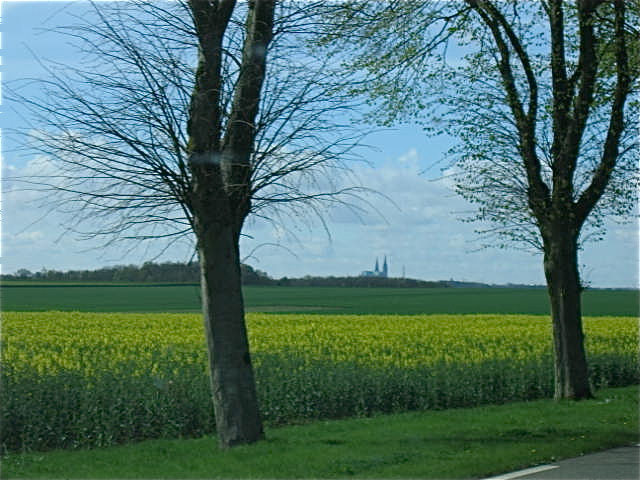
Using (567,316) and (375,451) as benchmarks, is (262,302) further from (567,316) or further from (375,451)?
(375,451)

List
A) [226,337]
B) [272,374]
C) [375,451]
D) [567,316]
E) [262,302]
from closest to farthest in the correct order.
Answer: [375,451], [226,337], [272,374], [567,316], [262,302]

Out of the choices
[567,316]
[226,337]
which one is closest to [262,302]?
[567,316]

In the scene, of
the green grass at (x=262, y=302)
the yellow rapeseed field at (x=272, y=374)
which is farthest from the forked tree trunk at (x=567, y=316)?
the green grass at (x=262, y=302)

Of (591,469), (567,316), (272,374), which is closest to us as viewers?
(591,469)

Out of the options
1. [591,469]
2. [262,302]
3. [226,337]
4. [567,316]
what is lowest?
[591,469]

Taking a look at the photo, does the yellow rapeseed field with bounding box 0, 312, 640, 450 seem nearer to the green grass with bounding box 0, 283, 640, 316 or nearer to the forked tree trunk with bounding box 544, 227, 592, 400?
the forked tree trunk with bounding box 544, 227, 592, 400

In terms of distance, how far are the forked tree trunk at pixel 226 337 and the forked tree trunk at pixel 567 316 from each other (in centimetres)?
839

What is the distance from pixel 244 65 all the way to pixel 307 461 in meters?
4.69

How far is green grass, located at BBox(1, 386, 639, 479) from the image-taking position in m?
10.1

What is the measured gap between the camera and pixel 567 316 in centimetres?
1842

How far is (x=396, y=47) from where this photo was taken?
57.5ft

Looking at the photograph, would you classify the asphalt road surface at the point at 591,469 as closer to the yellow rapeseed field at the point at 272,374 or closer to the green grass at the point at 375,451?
the green grass at the point at 375,451

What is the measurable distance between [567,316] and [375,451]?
834 cm

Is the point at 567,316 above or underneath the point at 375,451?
above
